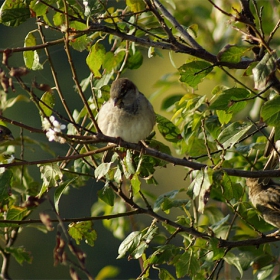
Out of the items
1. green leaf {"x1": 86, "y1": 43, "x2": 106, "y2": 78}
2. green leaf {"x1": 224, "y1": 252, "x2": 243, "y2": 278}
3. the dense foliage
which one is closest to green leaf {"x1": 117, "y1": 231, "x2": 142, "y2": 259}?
the dense foliage

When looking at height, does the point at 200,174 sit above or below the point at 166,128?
above

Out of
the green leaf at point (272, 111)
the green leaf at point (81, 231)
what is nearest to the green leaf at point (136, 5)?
the green leaf at point (272, 111)

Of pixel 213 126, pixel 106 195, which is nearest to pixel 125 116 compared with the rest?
pixel 213 126

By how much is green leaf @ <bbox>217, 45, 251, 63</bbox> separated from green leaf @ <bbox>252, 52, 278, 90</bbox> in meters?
0.26

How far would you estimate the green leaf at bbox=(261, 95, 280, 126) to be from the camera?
1891mm

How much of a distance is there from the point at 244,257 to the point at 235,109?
87cm

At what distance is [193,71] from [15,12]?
2.42 ft

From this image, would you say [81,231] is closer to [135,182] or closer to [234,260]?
[135,182]

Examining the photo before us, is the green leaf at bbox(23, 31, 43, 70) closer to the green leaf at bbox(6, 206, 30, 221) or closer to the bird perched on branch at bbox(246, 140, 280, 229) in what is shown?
the green leaf at bbox(6, 206, 30, 221)

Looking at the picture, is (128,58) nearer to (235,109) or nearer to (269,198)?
(235,109)

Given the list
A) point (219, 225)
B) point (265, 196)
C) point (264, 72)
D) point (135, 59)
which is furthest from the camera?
point (265, 196)

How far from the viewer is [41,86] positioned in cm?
175

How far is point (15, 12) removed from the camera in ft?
7.29

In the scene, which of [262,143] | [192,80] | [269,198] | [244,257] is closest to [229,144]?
[192,80]
